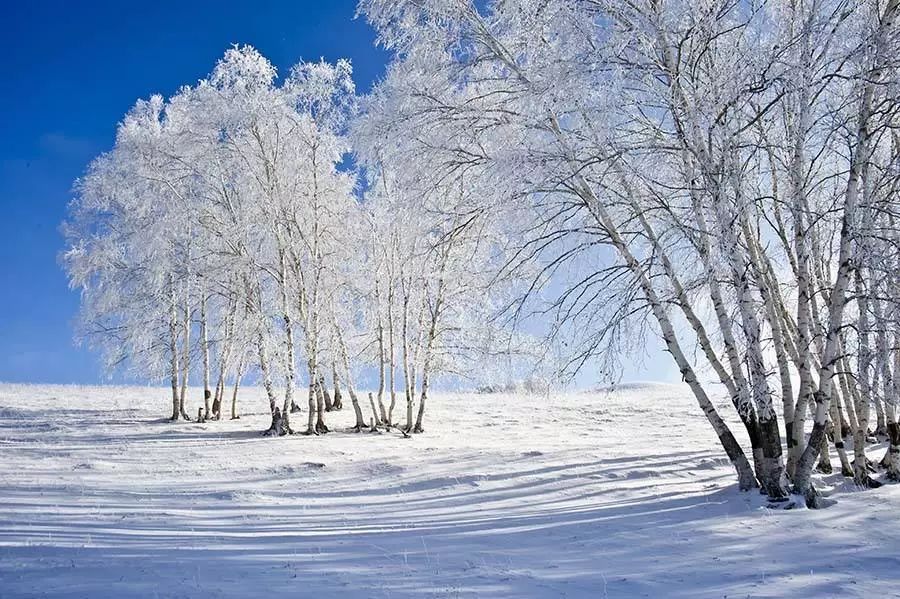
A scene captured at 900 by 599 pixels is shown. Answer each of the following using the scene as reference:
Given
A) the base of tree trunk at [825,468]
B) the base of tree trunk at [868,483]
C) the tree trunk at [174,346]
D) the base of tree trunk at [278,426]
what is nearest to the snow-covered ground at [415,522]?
the base of tree trunk at [868,483]

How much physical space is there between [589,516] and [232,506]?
16.1 ft

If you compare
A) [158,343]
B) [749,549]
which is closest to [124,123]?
[158,343]

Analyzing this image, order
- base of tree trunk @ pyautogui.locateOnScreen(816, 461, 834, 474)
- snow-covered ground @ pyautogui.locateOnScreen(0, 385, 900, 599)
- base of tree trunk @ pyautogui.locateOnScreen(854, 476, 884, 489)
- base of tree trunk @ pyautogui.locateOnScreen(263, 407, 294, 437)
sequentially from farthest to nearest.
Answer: base of tree trunk @ pyautogui.locateOnScreen(263, 407, 294, 437) < base of tree trunk @ pyautogui.locateOnScreen(816, 461, 834, 474) < base of tree trunk @ pyautogui.locateOnScreen(854, 476, 884, 489) < snow-covered ground @ pyautogui.locateOnScreen(0, 385, 900, 599)

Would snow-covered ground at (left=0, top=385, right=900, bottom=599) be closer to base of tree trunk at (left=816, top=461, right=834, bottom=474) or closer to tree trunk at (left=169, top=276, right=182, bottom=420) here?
base of tree trunk at (left=816, top=461, right=834, bottom=474)

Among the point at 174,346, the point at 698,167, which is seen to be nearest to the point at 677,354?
the point at 698,167

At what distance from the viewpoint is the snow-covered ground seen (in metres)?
5.35

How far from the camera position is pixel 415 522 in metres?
8.15

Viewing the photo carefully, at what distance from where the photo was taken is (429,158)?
9.80 meters

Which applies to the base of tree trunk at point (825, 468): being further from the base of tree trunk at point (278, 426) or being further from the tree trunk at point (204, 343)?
the tree trunk at point (204, 343)

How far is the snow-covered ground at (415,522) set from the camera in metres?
5.35

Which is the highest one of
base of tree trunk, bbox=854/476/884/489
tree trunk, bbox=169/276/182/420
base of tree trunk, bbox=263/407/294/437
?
tree trunk, bbox=169/276/182/420

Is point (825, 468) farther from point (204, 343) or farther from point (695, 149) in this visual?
point (204, 343)

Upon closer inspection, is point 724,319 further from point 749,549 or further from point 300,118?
point 300,118

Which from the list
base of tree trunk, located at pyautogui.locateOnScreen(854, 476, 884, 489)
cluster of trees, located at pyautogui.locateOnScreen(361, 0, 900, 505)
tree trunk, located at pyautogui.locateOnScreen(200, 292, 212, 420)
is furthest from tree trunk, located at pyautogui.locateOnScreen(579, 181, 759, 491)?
tree trunk, located at pyautogui.locateOnScreen(200, 292, 212, 420)
